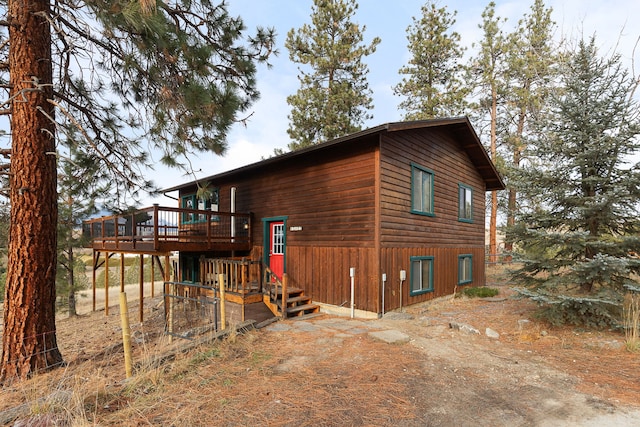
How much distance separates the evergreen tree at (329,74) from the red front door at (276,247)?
11291mm

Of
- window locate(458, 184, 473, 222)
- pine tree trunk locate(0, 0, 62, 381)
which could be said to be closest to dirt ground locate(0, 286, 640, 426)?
pine tree trunk locate(0, 0, 62, 381)

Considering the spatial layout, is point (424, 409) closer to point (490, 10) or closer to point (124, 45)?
point (124, 45)

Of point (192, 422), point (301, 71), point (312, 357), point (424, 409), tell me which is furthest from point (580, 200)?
point (301, 71)

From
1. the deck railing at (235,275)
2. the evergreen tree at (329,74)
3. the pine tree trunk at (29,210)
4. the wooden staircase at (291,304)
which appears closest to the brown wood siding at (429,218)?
the wooden staircase at (291,304)

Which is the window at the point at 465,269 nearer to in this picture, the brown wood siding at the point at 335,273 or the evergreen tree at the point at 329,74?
the brown wood siding at the point at 335,273

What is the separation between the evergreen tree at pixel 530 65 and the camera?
1980 cm

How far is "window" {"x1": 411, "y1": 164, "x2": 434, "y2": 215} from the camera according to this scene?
9.63 meters

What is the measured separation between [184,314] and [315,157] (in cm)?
646

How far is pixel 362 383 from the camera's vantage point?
4246 millimetres

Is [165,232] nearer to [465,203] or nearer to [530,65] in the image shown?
[465,203]

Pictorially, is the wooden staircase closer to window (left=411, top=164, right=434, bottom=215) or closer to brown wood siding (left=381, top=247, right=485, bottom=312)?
brown wood siding (left=381, top=247, right=485, bottom=312)

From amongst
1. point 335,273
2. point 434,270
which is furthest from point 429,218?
point 335,273

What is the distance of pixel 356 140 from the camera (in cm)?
855

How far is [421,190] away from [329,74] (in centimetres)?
1394
